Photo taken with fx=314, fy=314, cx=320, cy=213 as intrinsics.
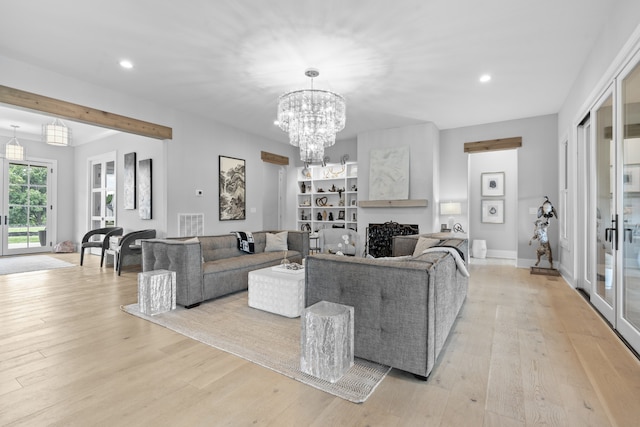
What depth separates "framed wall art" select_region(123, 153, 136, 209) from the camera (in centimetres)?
651

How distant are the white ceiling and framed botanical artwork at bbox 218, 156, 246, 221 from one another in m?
1.66

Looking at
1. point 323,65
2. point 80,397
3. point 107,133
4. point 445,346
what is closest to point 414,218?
point 323,65

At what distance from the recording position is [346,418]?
Answer: 65.0 inches

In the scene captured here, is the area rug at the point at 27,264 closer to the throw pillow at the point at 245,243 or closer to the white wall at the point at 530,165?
the throw pillow at the point at 245,243

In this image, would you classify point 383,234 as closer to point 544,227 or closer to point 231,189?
point 544,227

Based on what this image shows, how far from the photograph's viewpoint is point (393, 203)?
6832 mm

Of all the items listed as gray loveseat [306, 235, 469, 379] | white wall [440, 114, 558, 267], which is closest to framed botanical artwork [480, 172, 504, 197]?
white wall [440, 114, 558, 267]

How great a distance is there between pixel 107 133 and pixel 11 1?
5.28m

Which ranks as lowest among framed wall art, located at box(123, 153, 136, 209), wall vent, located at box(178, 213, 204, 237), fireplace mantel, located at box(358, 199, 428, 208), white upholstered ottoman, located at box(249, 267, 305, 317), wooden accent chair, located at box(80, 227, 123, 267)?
white upholstered ottoman, located at box(249, 267, 305, 317)

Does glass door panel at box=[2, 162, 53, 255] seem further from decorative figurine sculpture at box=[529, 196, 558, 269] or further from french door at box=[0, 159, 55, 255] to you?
decorative figurine sculpture at box=[529, 196, 558, 269]

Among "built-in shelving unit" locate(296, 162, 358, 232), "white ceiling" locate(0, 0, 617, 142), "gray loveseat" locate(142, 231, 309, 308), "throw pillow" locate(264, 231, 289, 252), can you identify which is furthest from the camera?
"built-in shelving unit" locate(296, 162, 358, 232)

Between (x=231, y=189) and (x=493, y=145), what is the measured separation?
557 cm

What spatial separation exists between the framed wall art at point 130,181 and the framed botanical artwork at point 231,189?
69.6 inches

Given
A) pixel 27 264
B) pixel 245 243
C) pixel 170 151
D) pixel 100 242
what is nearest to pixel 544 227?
pixel 245 243
